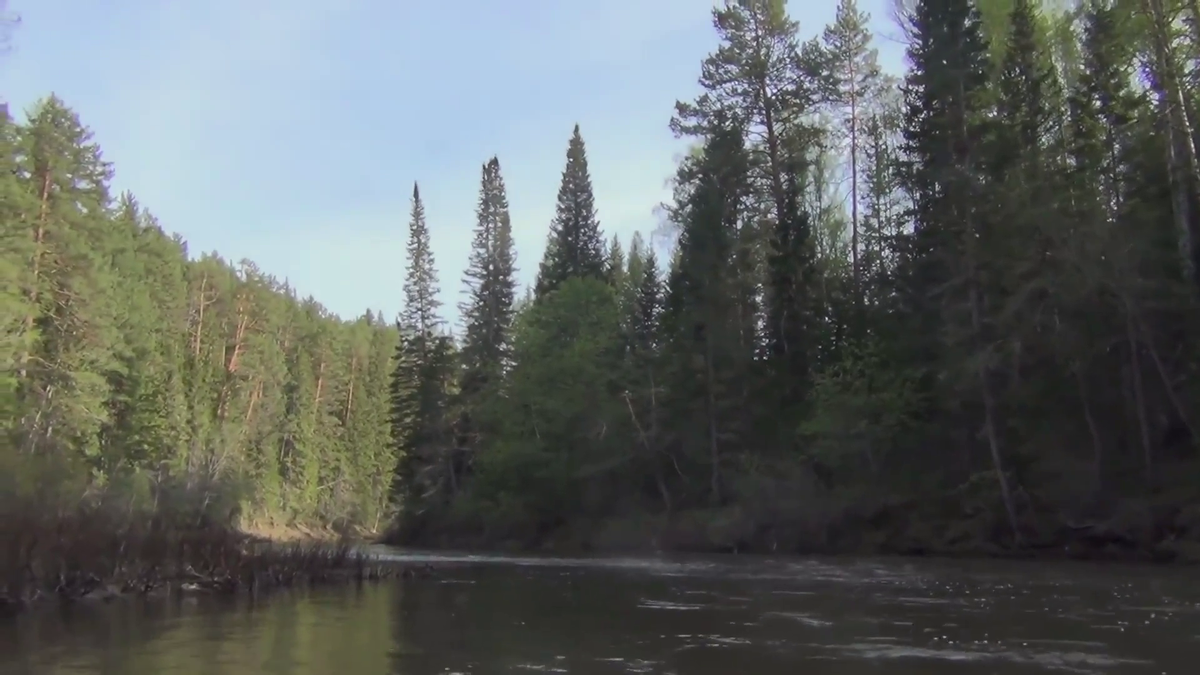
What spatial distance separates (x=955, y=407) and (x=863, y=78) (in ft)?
70.6

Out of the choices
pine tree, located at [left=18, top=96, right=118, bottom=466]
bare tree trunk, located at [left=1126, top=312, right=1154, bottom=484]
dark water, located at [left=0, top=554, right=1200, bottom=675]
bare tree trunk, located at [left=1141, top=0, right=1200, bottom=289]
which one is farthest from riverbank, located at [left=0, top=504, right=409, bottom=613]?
bare tree trunk, located at [left=1141, top=0, right=1200, bottom=289]

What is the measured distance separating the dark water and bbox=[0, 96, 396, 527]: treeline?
26.1ft

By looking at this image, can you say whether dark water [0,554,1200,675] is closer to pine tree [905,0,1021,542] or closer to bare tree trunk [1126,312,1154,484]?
bare tree trunk [1126,312,1154,484]

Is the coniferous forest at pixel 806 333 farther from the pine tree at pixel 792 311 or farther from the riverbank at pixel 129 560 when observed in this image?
the riverbank at pixel 129 560

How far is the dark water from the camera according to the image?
1309 centimetres

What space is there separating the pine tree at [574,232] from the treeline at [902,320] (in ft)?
39.3

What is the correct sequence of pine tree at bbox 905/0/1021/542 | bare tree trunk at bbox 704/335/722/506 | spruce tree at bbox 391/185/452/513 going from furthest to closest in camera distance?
spruce tree at bbox 391/185/452/513 → bare tree trunk at bbox 704/335/722/506 → pine tree at bbox 905/0/1021/542

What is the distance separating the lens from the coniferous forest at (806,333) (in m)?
32.9

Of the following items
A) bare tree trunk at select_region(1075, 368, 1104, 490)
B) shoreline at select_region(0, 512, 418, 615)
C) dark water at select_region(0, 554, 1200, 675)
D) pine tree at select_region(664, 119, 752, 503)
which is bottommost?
dark water at select_region(0, 554, 1200, 675)

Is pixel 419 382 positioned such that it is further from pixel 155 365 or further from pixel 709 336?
pixel 709 336

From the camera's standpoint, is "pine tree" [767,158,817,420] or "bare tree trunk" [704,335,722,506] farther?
"pine tree" [767,158,817,420]

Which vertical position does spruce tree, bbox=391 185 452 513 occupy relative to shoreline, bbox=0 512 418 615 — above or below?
above

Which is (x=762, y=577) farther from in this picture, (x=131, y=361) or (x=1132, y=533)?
(x=131, y=361)

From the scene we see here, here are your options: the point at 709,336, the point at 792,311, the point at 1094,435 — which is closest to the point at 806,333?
the point at 792,311
